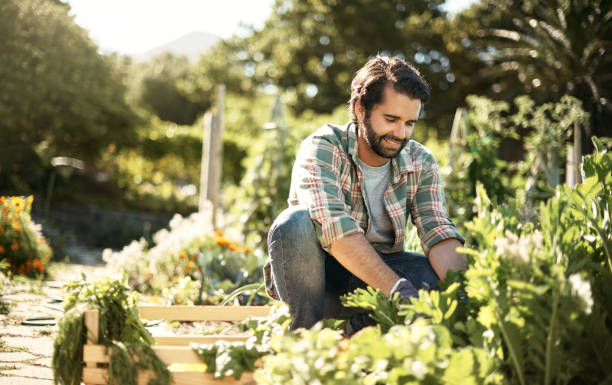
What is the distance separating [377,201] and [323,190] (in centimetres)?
36

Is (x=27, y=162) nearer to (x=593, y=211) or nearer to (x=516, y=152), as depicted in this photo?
(x=516, y=152)

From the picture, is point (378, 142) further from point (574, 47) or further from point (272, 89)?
point (272, 89)

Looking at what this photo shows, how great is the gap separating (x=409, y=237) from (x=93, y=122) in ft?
33.2

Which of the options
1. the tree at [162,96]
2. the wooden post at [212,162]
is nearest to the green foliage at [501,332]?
the wooden post at [212,162]

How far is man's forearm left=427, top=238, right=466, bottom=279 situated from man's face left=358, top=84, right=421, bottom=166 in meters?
0.39

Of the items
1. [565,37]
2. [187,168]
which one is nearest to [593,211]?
[565,37]

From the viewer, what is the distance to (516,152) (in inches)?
430

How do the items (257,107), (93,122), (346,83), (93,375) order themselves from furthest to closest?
(257,107)
(346,83)
(93,122)
(93,375)

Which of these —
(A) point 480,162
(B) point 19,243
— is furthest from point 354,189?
(B) point 19,243

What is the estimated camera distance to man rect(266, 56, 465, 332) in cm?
185

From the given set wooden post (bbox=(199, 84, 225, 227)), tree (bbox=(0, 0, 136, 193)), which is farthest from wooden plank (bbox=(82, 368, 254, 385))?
tree (bbox=(0, 0, 136, 193))

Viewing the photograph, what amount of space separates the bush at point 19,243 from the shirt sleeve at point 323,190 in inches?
131

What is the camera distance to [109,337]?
5.08ft

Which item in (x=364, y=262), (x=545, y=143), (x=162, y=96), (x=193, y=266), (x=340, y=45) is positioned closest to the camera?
(x=364, y=262)
